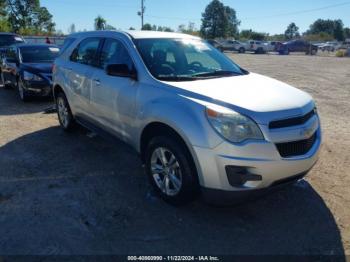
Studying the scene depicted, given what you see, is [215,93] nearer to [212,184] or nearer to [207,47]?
[212,184]

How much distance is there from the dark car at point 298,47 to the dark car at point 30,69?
4195cm

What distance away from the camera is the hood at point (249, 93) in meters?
3.35

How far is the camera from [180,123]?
3.41 meters

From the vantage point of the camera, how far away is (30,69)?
9.26m

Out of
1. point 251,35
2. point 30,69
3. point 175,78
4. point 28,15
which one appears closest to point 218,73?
point 175,78

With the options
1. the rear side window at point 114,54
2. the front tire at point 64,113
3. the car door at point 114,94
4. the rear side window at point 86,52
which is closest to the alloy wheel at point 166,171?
the car door at point 114,94

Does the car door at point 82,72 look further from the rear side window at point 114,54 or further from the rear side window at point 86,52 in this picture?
the rear side window at point 114,54

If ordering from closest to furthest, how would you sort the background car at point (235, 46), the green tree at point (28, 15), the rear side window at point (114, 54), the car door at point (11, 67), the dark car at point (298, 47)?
the rear side window at point (114, 54), the car door at point (11, 67), the dark car at point (298, 47), the background car at point (235, 46), the green tree at point (28, 15)

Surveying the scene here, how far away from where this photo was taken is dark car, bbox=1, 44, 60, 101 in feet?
30.1

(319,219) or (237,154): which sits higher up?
(237,154)

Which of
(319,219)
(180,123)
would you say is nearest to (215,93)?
(180,123)

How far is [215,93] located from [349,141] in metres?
3.58

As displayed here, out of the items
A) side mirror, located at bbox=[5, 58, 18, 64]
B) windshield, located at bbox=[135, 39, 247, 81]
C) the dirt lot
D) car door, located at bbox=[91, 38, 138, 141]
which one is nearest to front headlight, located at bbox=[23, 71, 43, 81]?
side mirror, located at bbox=[5, 58, 18, 64]

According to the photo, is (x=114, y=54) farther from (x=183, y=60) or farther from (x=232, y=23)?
(x=232, y=23)
